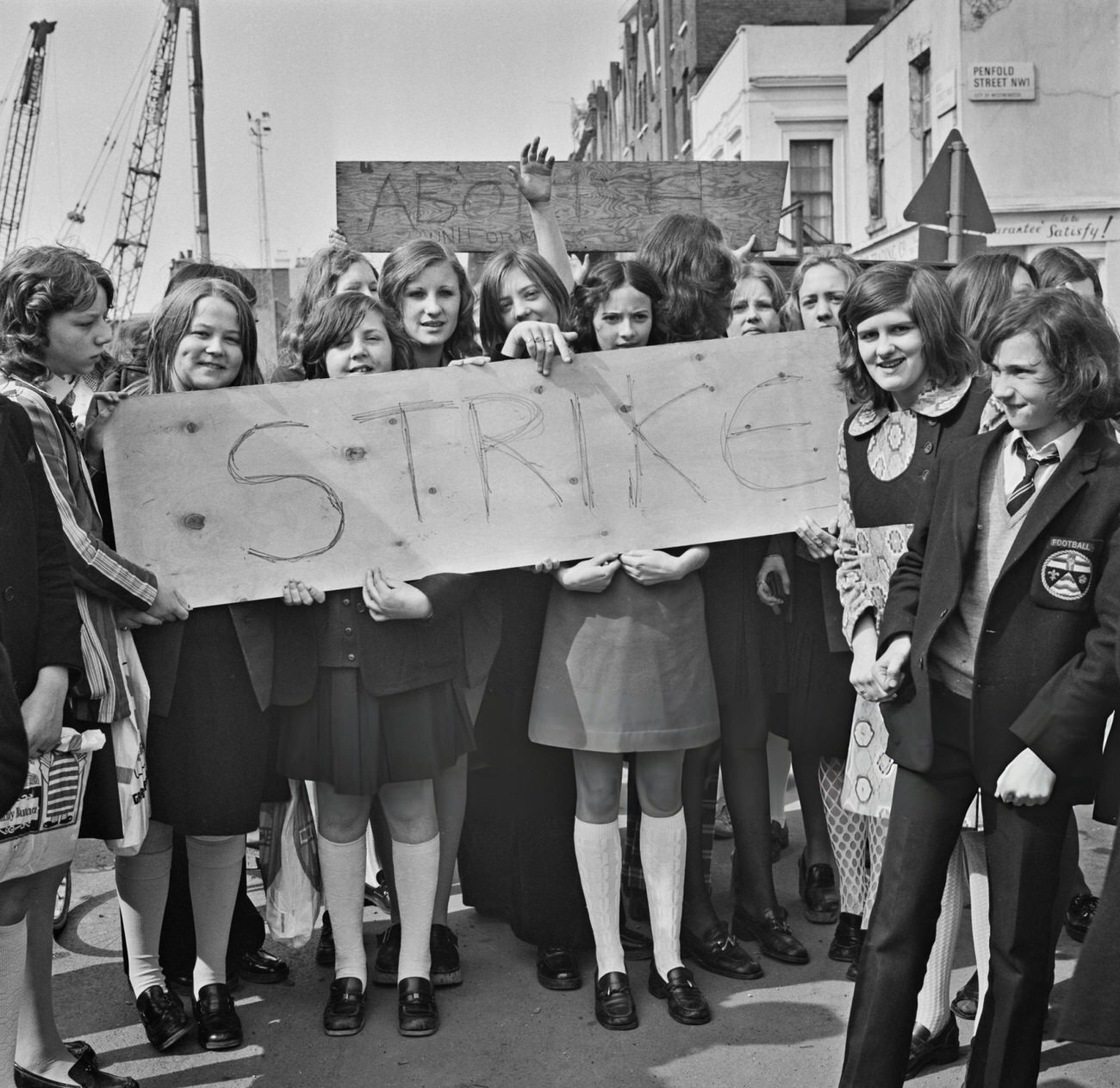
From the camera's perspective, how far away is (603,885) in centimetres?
356

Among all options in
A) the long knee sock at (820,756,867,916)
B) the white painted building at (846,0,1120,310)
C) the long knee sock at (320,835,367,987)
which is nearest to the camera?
the long knee sock at (320,835,367,987)

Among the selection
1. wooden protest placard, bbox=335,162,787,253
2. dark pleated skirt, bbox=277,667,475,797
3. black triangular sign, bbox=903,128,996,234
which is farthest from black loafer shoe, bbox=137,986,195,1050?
black triangular sign, bbox=903,128,996,234

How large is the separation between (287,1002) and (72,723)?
1233 mm

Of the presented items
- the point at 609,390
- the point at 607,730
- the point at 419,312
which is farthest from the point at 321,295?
the point at 607,730

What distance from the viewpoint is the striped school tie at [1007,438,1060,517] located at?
8.95 ft

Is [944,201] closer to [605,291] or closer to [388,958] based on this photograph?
[605,291]

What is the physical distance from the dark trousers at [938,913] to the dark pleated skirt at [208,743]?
1674 millimetres

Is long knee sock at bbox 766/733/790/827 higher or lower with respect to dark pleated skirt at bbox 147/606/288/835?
lower

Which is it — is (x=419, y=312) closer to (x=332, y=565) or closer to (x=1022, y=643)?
(x=332, y=565)

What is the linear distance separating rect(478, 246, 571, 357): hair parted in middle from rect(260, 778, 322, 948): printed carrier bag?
1564 mm

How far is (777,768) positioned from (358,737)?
1999mm

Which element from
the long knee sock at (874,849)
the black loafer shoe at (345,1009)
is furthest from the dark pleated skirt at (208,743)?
the long knee sock at (874,849)

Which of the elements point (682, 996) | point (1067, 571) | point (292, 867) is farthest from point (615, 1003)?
point (1067, 571)

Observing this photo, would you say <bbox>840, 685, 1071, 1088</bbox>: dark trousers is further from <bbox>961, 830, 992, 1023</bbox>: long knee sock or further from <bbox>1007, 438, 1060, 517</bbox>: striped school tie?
<bbox>1007, 438, 1060, 517</bbox>: striped school tie
